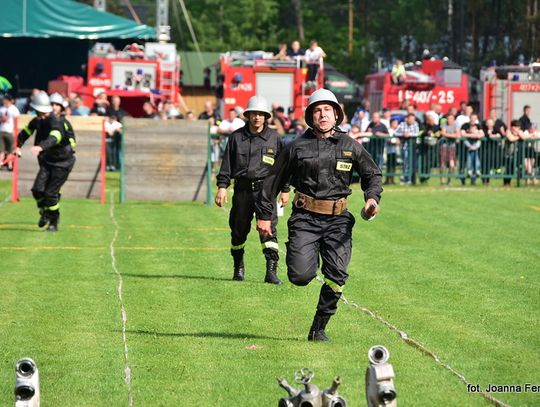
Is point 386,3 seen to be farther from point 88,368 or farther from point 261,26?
point 88,368

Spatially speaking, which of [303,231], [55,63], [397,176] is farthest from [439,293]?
[55,63]

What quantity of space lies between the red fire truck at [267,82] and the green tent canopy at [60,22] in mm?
5856

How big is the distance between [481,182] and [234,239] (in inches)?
724

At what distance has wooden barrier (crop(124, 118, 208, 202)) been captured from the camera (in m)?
26.5

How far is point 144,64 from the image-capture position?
4012 cm

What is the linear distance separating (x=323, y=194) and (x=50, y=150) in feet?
32.8


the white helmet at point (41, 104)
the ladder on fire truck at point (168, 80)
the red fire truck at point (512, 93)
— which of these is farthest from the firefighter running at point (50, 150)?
the ladder on fire truck at point (168, 80)

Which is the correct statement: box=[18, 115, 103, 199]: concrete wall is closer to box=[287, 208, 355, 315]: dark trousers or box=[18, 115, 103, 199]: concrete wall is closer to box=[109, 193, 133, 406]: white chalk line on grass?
box=[109, 193, 133, 406]: white chalk line on grass

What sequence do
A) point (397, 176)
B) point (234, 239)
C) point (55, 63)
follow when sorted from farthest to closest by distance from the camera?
point (55, 63) < point (397, 176) < point (234, 239)

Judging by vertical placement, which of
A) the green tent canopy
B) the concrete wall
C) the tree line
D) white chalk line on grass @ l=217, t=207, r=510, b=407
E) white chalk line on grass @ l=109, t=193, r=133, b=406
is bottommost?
white chalk line on grass @ l=109, t=193, r=133, b=406

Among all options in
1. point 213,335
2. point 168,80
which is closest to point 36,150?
point 213,335

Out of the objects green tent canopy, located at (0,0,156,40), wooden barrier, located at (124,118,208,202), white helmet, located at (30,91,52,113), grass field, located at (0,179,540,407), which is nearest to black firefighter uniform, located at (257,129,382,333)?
A: grass field, located at (0,179,540,407)

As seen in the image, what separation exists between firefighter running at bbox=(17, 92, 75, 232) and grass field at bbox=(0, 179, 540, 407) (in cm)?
61

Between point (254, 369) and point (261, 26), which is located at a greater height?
point (261, 26)
